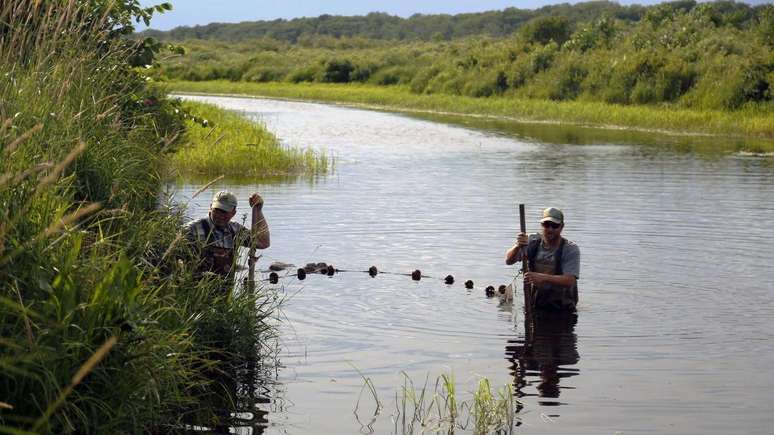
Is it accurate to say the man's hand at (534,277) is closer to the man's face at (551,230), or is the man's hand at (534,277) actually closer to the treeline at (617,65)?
the man's face at (551,230)

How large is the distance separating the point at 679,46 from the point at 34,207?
140ft

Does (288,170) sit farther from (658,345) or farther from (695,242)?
(658,345)

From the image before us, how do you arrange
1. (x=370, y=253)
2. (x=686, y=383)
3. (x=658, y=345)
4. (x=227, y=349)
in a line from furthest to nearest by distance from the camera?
(x=370, y=253) → (x=658, y=345) → (x=686, y=383) → (x=227, y=349)

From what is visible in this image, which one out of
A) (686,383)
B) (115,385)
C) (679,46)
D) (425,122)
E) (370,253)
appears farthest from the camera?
(679,46)

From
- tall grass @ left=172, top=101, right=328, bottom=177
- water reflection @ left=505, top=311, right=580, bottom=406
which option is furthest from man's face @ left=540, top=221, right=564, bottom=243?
tall grass @ left=172, top=101, right=328, bottom=177

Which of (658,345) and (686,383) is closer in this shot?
(686,383)

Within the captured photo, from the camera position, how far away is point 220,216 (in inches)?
420

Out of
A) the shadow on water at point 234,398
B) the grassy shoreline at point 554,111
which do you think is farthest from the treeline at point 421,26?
the shadow on water at point 234,398

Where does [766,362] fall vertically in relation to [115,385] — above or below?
below

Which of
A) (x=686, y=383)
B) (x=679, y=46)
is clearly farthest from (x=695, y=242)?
(x=679, y=46)

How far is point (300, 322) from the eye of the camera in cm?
1206

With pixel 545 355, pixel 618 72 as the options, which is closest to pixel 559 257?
pixel 545 355

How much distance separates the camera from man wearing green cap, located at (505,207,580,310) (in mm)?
11867

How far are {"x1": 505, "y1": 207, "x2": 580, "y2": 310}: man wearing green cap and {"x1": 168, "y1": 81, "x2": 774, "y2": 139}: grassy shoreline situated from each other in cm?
1166
